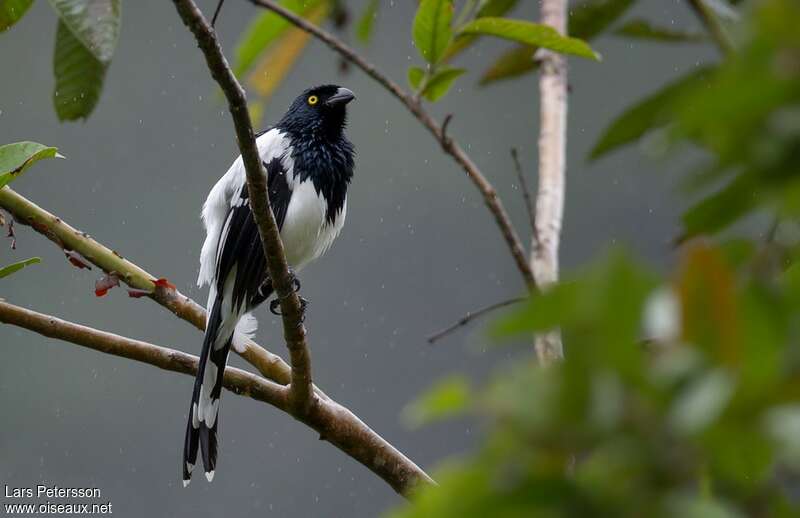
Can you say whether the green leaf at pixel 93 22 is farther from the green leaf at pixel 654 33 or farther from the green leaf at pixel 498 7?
the green leaf at pixel 498 7

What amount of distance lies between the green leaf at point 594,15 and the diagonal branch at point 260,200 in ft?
2.07

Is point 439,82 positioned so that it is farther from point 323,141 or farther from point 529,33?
point 323,141

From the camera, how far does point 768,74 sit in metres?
0.41

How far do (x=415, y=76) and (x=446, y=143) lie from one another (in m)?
0.29

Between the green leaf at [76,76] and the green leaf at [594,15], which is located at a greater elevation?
the green leaf at [76,76]

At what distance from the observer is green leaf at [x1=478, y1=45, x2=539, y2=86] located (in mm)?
1825

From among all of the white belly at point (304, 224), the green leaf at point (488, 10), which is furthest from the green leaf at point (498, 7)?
the white belly at point (304, 224)

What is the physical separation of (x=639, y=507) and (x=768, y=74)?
6.5 inches

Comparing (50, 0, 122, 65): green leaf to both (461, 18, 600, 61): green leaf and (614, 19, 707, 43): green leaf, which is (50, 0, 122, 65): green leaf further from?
(461, 18, 600, 61): green leaf

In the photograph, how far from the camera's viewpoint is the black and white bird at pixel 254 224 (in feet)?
9.82

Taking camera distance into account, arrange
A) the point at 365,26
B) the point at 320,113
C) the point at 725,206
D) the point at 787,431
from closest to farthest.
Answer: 1. the point at 787,431
2. the point at 725,206
3. the point at 365,26
4. the point at 320,113

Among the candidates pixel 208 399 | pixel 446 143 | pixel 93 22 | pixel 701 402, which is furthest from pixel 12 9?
pixel 208 399

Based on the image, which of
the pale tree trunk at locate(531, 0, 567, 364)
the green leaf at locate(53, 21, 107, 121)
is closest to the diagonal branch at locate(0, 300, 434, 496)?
the pale tree trunk at locate(531, 0, 567, 364)

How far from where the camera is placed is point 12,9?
50.2 inches
